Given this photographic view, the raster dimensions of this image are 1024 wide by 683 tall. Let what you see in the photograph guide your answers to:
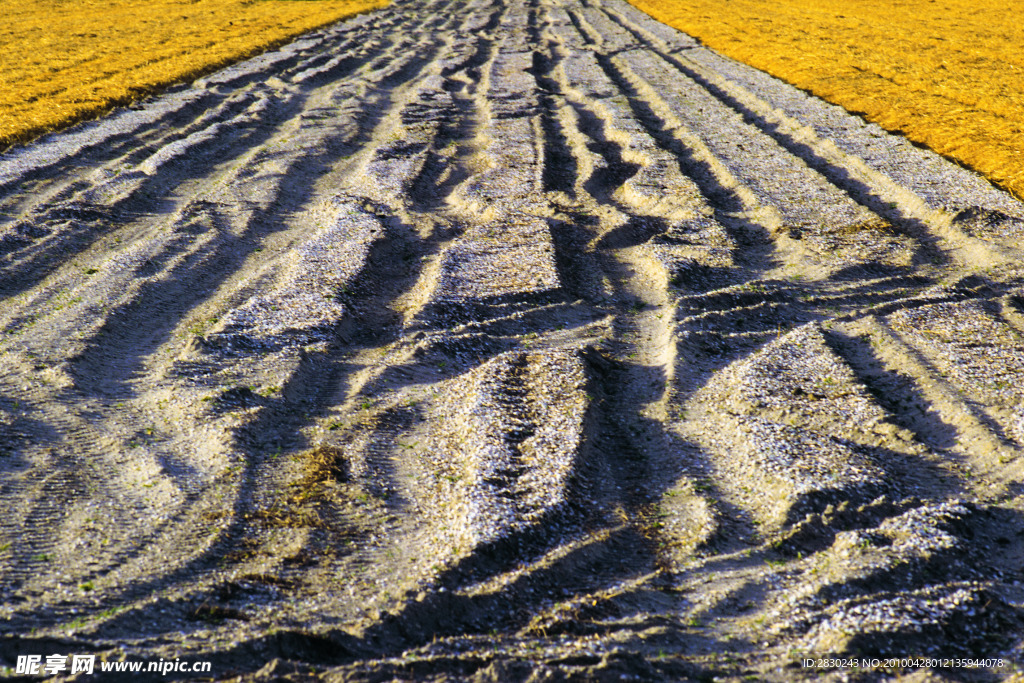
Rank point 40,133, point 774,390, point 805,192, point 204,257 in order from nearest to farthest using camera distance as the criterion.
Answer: point 774,390 → point 204,257 → point 805,192 → point 40,133

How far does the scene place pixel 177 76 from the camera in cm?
1209

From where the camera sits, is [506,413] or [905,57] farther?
[905,57]

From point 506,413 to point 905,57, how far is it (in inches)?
562

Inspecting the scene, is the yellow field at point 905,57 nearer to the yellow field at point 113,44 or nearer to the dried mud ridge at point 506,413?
the dried mud ridge at point 506,413

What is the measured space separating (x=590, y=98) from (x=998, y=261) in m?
7.10

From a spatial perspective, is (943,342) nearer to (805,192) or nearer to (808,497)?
(808,497)

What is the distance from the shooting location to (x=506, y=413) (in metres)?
3.98

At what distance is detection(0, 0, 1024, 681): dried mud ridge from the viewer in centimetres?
272

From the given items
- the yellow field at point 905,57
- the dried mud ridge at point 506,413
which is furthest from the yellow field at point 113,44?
the yellow field at point 905,57

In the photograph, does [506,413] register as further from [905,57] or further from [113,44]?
[113,44]

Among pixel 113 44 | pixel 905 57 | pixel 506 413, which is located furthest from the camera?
pixel 113 44

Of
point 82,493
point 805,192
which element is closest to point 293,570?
point 82,493

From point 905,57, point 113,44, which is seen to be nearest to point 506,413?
point 905,57

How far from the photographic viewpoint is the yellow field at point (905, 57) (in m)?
9.16
